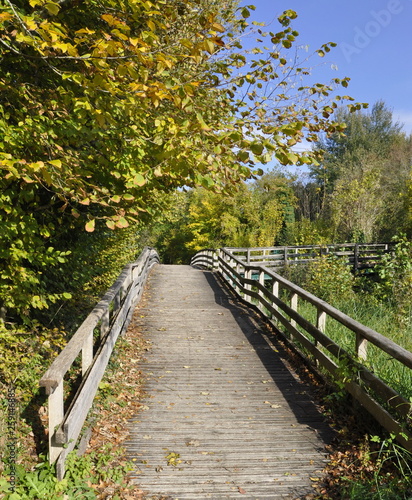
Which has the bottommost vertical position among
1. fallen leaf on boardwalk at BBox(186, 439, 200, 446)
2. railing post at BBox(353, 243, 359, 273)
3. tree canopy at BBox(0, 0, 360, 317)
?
fallen leaf on boardwalk at BBox(186, 439, 200, 446)

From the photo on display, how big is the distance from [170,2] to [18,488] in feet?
20.6

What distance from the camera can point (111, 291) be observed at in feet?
20.8

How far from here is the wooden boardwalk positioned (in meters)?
3.76

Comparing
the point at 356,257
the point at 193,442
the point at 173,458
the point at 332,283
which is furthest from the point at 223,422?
the point at 356,257

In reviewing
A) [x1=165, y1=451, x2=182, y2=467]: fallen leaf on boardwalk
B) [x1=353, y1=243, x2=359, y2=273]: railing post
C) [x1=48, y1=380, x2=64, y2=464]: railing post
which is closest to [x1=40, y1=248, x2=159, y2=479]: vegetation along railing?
[x1=48, y1=380, x2=64, y2=464]: railing post

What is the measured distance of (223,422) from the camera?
4.80 metres

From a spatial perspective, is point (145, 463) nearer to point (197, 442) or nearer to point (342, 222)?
point (197, 442)

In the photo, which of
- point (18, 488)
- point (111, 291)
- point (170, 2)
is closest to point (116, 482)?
point (18, 488)

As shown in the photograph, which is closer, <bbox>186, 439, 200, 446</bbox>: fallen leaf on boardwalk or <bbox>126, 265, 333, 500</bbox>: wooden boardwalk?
<bbox>126, 265, 333, 500</bbox>: wooden boardwalk

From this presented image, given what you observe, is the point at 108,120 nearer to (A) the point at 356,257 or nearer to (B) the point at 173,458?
(B) the point at 173,458

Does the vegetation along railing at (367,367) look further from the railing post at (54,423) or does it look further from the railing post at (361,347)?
the railing post at (54,423)

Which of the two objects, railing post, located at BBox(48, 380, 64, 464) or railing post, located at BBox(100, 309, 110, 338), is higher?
railing post, located at BBox(100, 309, 110, 338)

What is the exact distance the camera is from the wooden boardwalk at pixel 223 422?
12.3 feet

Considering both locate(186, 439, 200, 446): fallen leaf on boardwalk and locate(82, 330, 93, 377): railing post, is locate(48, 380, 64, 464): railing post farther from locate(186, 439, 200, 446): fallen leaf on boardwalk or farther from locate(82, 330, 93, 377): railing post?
locate(186, 439, 200, 446): fallen leaf on boardwalk
